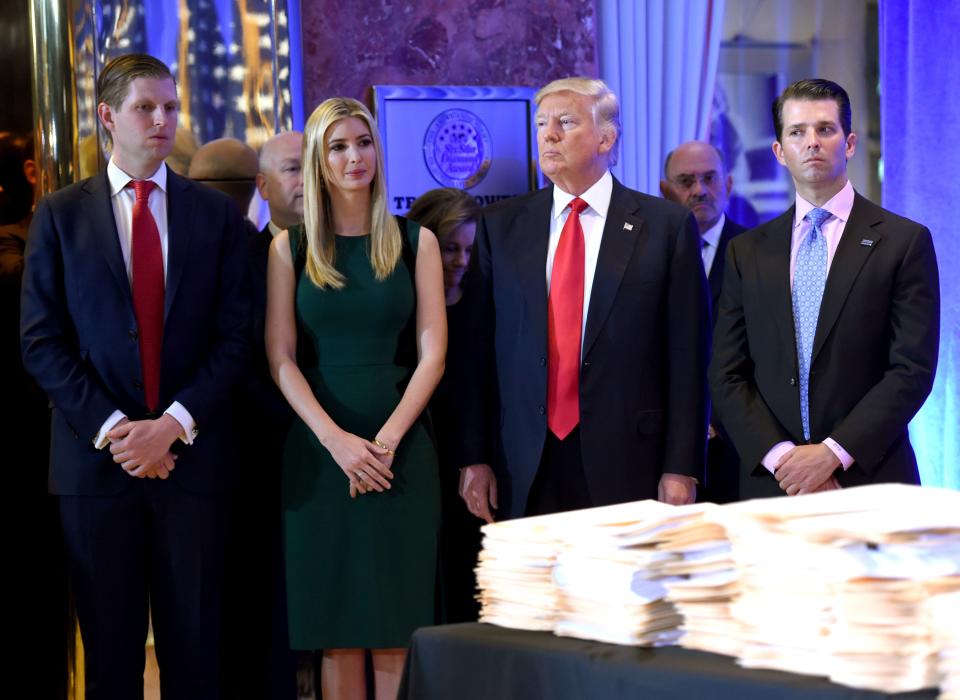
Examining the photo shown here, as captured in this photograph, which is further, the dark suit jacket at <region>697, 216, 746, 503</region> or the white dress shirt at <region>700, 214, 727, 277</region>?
the white dress shirt at <region>700, 214, 727, 277</region>

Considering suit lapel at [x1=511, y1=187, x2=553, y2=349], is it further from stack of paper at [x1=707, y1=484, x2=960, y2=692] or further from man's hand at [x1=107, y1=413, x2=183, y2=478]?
stack of paper at [x1=707, y1=484, x2=960, y2=692]

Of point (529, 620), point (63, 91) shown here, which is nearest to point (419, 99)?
point (63, 91)

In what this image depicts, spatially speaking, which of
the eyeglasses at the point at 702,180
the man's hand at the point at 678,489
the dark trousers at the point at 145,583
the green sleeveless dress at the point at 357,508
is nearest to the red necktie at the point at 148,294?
the dark trousers at the point at 145,583

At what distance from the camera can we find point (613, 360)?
3.24 m

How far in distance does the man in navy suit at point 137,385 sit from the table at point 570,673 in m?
1.51

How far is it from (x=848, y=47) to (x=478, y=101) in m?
1.74

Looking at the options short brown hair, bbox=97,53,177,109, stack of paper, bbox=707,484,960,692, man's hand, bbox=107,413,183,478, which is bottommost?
man's hand, bbox=107,413,183,478

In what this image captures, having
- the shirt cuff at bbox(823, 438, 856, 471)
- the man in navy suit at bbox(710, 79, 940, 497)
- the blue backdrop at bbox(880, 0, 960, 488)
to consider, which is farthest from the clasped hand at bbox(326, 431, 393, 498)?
the blue backdrop at bbox(880, 0, 960, 488)

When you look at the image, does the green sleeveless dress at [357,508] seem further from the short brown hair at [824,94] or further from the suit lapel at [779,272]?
the short brown hair at [824,94]

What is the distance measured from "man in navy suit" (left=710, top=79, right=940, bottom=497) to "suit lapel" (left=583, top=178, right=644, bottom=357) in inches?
11.6

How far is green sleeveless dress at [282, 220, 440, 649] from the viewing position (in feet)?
11.0

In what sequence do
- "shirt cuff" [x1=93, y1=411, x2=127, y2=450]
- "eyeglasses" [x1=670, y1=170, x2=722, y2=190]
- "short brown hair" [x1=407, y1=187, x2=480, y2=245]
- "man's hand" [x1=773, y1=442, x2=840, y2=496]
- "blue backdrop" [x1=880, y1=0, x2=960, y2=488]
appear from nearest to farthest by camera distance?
"man's hand" [x1=773, y1=442, x2=840, y2=496], "shirt cuff" [x1=93, y1=411, x2=127, y2=450], "short brown hair" [x1=407, y1=187, x2=480, y2=245], "eyeglasses" [x1=670, y1=170, x2=722, y2=190], "blue backdrop" [x1=880, y1=0, x2=960, y2=488]

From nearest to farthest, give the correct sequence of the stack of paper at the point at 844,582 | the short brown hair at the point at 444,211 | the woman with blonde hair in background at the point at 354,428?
the stack of paper at the point at 844,582 → the woman with blonde hair in background at the point at 354,428 → the short brown hair at the point at 444,211

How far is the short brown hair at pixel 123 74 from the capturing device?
129 inches
